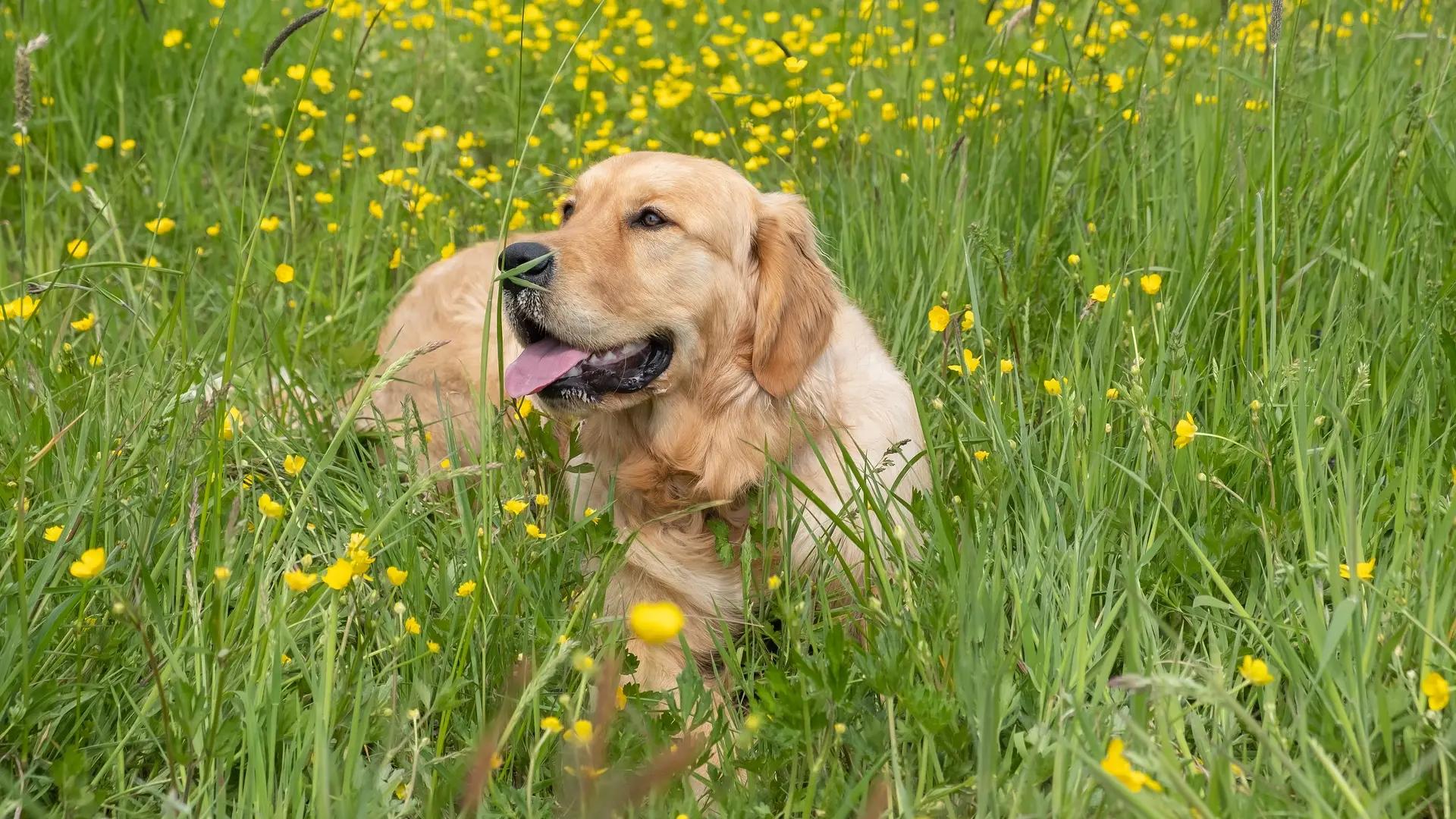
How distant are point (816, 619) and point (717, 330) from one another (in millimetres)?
659

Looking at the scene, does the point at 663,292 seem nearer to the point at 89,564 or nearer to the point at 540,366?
the point at 540,366

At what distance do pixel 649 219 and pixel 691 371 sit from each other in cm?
35

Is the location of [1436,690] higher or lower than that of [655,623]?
lower

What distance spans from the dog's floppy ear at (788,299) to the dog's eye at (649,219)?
231 mm

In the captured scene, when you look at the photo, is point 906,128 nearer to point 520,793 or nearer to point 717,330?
point 717,330

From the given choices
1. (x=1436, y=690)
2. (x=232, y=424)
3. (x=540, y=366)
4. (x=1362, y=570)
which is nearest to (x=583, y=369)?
(x=540, y=366)

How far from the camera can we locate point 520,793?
67.0 inches

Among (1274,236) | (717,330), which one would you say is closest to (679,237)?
(717,330)

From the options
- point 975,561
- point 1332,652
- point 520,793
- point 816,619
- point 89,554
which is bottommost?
point 816,619

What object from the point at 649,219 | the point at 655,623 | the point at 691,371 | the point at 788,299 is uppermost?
the point at 655,623

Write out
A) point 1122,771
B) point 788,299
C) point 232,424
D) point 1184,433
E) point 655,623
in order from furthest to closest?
point 788,299 → point 232,424 → point 1184,433 → point 1122,771 → point 655,623

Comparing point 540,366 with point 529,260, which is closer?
point 529,260

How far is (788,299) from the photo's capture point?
2680mm

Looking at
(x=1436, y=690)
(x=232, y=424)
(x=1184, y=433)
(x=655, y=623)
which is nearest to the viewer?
(x=655, y=623)
